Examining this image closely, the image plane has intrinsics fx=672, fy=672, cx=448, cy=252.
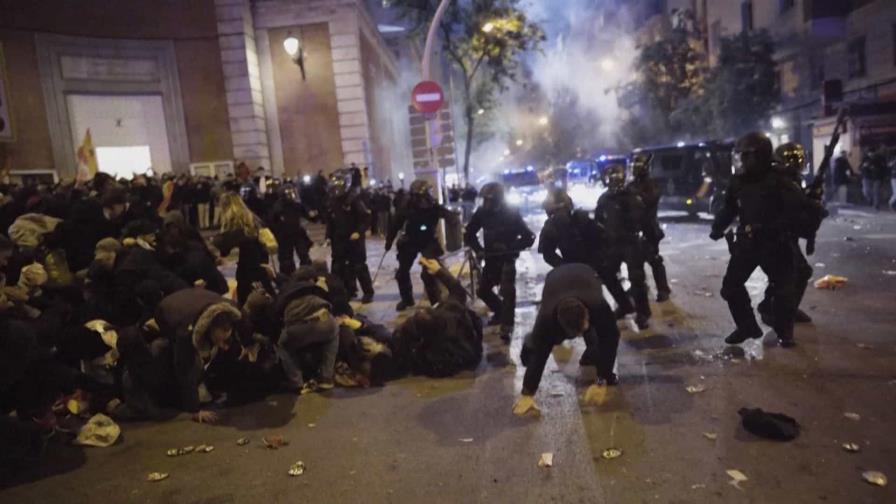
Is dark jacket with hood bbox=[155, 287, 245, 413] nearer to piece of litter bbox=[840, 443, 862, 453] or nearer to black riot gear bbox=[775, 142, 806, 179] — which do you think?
piece of litter bbox=[840, 443, 862, 453]

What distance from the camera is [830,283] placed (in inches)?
329

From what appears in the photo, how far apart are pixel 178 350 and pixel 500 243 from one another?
3374mm

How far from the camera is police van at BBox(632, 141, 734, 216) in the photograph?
16.8 m

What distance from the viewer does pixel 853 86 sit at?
2522cm

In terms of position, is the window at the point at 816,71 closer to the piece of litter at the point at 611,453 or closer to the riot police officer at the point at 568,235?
the riot police officer at the point at 568,235

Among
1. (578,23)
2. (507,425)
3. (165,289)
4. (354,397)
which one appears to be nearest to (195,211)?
(165,289)

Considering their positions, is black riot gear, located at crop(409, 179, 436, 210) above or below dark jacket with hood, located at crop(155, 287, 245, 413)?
above

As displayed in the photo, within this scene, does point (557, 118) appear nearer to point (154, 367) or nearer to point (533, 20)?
point (533, 20)

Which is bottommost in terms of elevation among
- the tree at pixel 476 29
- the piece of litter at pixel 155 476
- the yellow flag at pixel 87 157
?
the piece of litter at pixel 155 476

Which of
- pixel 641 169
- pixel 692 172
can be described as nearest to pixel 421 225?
A: pixel 641 169

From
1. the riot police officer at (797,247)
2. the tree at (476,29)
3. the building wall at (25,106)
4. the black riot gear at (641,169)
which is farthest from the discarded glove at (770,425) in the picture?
the tree at (476,29)

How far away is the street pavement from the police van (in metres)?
10.6

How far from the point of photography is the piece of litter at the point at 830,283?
8.32 meters

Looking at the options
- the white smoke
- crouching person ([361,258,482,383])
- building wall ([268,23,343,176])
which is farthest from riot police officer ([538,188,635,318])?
the white smoke
